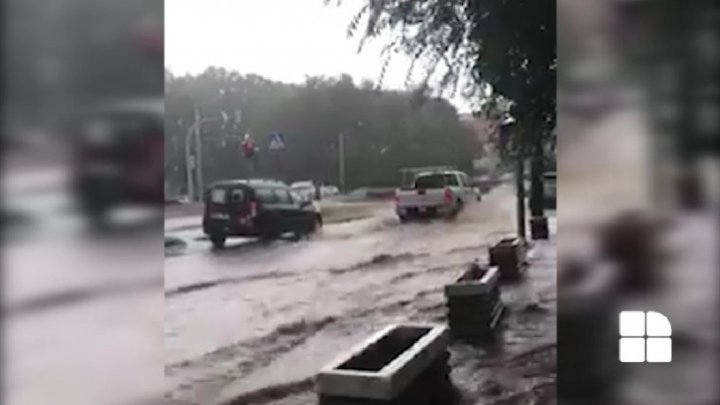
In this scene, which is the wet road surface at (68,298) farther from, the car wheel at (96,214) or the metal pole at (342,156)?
the metal pole at (342,156)

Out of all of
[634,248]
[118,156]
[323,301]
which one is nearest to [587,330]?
[634,248]

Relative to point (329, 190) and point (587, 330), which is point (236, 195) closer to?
point (329, 190)

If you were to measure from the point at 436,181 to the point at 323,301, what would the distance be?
372 millimetres

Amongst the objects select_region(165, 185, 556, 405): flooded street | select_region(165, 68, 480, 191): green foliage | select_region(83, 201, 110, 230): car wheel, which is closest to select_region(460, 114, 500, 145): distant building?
select_region(165, 68, 480, 191): green foliage

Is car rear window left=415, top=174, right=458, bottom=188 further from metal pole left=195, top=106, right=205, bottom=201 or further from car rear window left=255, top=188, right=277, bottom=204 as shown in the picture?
metal pole left=195, top=106, right=205, bottom=201

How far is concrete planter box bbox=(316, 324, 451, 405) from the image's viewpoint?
5.49 ft

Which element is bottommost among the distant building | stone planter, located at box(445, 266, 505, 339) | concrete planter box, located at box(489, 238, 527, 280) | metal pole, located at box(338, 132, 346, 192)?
stone planter, located at box(445, 266, 505, 339)

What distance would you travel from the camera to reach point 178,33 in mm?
1661

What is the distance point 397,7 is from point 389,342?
750 millimetres

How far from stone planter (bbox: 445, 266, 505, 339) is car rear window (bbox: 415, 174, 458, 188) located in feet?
0.68

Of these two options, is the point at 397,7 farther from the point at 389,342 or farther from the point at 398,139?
the point at 389,342

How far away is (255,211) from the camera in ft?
5.85

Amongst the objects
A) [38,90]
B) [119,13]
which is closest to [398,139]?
[119,13]

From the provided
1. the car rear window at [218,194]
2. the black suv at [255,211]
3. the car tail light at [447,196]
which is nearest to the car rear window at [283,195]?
the black suv at [255,211]
